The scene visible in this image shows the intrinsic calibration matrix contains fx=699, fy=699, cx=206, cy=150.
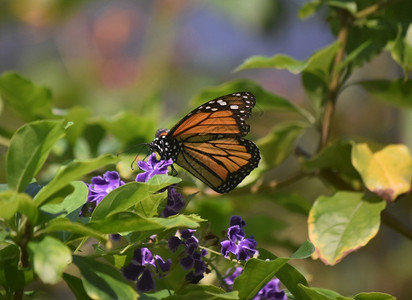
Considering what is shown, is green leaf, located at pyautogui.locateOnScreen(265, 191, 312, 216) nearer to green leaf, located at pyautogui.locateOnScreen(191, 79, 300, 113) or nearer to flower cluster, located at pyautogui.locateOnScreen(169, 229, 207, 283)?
green leaf, located at pyautogui.locateOnScreen(191, 79, 300, 113)

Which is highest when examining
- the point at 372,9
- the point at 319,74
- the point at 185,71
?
the point at 372,9

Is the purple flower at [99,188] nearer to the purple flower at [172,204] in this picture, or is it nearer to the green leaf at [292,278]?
the purple flower at [172,204]

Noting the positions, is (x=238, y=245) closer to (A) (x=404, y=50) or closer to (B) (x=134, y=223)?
(B) (x=134, y=223)

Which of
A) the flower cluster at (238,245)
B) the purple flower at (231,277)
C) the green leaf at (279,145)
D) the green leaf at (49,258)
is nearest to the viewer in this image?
the green leaf at (49,258)

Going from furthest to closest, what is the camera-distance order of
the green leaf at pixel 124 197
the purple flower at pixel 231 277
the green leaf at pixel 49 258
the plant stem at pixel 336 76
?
the plant stem at pixel 336 76 → the purple flower at pixel 231 277 → the green leaf at pixel 124 197 → the green leaf at pixel 49 258

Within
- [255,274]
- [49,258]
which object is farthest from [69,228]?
[255,274]

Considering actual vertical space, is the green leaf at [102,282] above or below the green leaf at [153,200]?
below

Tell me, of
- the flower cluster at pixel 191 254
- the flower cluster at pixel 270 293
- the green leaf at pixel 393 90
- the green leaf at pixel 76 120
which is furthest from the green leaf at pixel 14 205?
the green leaf at pixel 393 90
